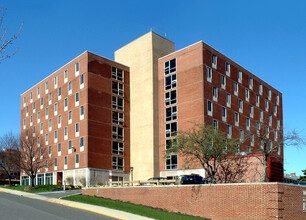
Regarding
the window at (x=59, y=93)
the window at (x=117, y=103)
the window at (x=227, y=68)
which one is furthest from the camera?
the window at (x=59, y=93)

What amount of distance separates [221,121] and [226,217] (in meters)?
26.3

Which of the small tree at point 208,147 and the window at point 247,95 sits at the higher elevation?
the window at point 247,95

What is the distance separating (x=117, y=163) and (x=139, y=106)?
9267mm

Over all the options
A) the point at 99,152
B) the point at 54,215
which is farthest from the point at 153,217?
the point at 99,152

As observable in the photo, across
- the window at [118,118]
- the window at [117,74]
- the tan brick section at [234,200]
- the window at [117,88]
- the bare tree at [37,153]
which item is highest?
the window at [117,74]

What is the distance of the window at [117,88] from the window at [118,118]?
124 inches

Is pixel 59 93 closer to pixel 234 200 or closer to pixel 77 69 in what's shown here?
pixel 77 69

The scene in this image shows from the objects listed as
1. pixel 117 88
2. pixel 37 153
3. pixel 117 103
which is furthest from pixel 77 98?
pixel 37 153

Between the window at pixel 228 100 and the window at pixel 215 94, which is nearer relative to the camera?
the window at pixel 215 94

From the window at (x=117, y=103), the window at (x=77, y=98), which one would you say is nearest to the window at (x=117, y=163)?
the window at (x=117, y=103)

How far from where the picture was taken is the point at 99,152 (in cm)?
5119

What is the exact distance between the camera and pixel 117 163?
2105 inches

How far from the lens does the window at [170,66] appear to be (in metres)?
52.3

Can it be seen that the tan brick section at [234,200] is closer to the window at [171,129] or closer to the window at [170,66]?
the window at [171,129]
